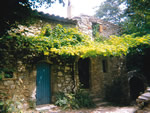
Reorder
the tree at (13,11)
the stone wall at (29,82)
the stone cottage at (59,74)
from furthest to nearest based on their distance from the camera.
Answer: the stone cottage at (59,74) < the stone wall at (29,82) < the tree at (13,11)

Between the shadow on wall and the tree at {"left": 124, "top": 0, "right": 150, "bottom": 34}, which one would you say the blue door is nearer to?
the tree at {"left": 124, "top": 0, "right": 150, "bottom": 34}

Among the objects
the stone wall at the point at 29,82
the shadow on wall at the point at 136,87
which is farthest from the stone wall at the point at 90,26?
the shadow on wall at the point at 136,87

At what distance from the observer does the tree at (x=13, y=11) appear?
2616 mm

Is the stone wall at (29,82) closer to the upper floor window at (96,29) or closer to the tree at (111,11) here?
the upper floor window at (96,29)

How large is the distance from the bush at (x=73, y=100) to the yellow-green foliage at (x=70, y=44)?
197 centimetres

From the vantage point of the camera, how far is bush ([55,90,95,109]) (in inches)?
225

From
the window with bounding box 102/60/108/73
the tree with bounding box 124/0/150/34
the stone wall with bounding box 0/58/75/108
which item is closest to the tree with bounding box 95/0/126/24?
the tree with bounding box 124/0/150/34

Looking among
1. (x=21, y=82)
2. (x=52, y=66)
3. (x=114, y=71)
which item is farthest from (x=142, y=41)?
(x=21, y=82)

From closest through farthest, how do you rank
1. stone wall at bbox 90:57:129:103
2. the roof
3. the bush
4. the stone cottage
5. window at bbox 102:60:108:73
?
the stone cottage → the bush → the roof → stone wall at bbox 90:57:129:103 → window at bbox 102:60:108:73

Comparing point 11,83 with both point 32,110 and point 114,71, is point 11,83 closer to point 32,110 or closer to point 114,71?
point 32,110

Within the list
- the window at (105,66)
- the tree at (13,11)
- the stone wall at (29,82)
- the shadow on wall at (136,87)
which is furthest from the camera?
the shadow on wall at (136,87)

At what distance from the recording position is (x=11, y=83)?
5.08 meters

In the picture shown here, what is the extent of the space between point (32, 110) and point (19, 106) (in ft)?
1.94

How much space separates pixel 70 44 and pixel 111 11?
13.6 meters
